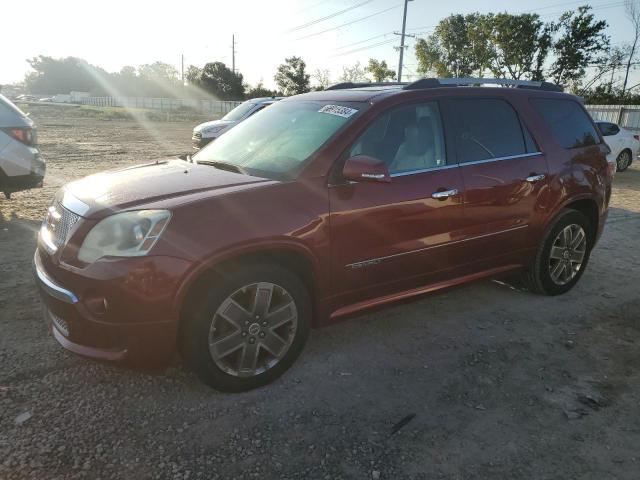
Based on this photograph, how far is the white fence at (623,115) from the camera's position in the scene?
2481cm

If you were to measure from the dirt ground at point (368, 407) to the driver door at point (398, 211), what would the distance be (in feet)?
2.02

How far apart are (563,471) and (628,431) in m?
0.61

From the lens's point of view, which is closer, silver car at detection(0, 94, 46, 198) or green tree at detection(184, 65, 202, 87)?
silver car at detection(0, 94, 46, 198)

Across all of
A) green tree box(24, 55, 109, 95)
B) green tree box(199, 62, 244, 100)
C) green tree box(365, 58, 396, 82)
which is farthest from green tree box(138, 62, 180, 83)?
green tree box(365, 58, 396, 82)

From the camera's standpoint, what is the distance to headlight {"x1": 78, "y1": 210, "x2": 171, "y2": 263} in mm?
2535

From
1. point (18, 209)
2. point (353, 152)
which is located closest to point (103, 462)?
point (353, 152)

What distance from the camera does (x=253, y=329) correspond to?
288 centimetres

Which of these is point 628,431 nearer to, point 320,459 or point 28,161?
point 320,459

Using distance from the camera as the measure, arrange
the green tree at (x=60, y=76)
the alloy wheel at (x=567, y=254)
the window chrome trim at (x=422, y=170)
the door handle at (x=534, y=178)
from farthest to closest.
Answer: the green tree at (x=60, y=76) < the alloy wheel at (x=567, y=254) < the door handle at (x=534, y=178) < the window chrome trim at (x=422, y=170)

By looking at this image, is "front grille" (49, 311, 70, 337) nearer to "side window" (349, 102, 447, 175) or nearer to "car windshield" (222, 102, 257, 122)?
"side window" (349, 102, 447, 175)

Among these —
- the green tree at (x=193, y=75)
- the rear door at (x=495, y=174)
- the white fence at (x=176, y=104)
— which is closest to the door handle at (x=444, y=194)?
the rear door at (x=495, y=174)

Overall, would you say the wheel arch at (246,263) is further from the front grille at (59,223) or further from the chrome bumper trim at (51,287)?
the front grille at (59,223)

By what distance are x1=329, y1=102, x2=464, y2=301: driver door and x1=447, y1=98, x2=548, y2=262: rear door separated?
6.3 inches

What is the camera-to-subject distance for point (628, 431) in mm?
2713
